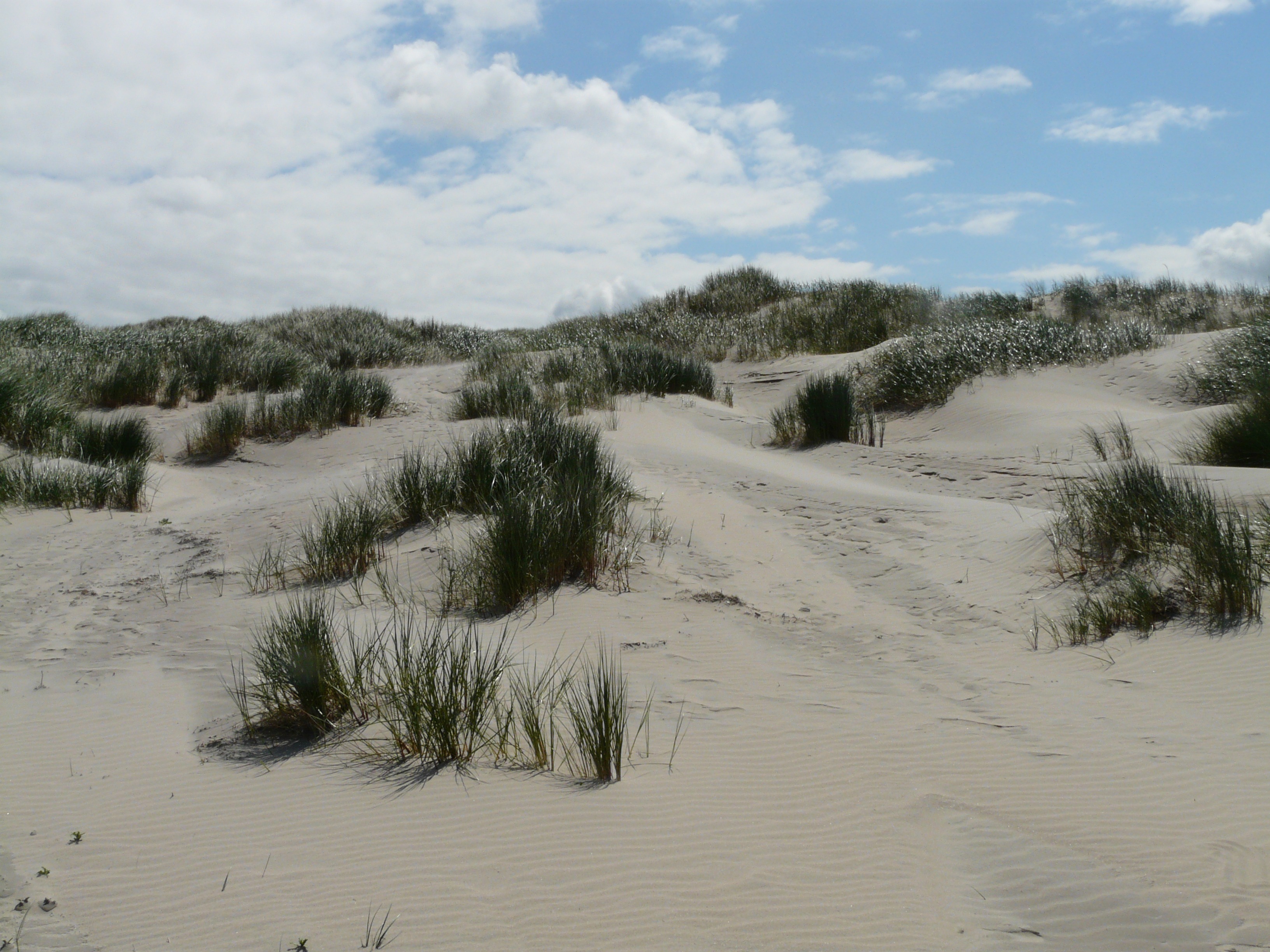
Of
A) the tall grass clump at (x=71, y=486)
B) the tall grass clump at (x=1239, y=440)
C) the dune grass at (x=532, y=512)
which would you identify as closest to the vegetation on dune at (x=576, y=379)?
the dune grass at (x=532, y=512)

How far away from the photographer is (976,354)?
15.0m

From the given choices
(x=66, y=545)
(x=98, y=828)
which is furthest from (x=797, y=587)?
(x=66, y=545)

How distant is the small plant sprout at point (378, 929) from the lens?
8.05 feet

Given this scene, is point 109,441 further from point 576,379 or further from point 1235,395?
point 1235,395

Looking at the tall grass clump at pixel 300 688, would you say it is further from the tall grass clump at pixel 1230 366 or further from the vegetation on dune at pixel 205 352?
the tall grass clump at pixel 1230 366

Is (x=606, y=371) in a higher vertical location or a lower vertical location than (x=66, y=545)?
higher

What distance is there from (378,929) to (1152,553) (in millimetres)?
5348

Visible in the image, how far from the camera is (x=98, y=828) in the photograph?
10.3 feet

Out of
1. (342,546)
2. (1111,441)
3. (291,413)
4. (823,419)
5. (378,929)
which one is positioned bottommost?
(378,929)

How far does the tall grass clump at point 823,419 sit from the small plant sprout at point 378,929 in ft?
32.0

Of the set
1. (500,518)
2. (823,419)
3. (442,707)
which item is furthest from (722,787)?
(823,419)

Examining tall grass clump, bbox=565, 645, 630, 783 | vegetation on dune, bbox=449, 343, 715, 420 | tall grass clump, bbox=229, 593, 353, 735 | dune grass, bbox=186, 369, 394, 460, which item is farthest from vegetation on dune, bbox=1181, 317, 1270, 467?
dune grass, bbox=186, 369, 394, 460

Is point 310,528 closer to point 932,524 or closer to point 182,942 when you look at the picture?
point 182,942

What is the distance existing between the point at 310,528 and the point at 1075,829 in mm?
5780
